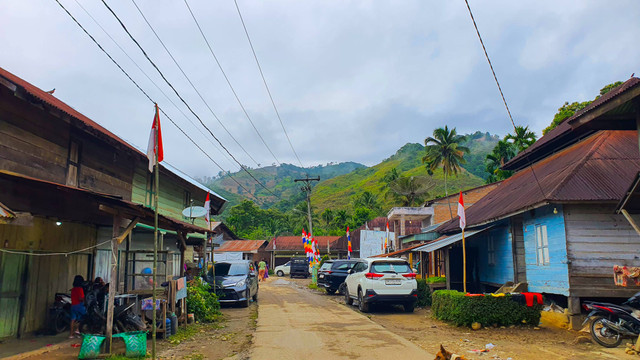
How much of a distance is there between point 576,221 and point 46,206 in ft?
41.8

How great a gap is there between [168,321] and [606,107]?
9925 mm

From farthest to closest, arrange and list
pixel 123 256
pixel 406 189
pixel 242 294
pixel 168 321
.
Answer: pixel 406 189, pixel 242 294, pixel 123 256, pixel 168 321

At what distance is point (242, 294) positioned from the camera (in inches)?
641

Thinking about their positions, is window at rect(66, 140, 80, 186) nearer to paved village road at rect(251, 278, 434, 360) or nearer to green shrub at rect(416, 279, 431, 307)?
paved village road at rect(251, 278, 434, 360)

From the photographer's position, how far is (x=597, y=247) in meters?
11.2

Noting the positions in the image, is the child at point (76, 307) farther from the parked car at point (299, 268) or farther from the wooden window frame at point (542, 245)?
the parked car at point (299, 268)

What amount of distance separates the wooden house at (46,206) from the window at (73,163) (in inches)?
1.0

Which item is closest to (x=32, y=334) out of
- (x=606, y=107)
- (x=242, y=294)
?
(x=242, y=294)

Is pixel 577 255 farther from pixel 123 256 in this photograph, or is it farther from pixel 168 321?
pixel 123 256

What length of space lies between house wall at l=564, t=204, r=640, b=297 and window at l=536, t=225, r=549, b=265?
123 cm

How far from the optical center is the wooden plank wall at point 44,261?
30.6 ft

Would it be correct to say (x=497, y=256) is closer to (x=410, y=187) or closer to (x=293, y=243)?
(x=410, y=187)

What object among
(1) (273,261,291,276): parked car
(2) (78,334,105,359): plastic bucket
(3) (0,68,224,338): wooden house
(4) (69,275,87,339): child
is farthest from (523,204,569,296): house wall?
(1) (273,261,291,276): parked car

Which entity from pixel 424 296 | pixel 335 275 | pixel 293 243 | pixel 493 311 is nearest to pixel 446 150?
pixel 293 243
